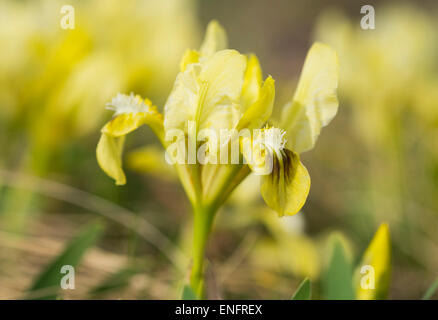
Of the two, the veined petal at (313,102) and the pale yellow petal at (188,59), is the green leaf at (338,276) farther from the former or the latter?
the pale yellow petal at (188,59)

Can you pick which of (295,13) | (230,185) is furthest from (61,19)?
(295,13)

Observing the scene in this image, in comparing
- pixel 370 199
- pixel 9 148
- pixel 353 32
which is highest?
pixel 353 32

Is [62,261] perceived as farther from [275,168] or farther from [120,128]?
[275,168]

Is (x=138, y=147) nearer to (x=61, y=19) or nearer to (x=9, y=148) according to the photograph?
(x=9, y=148)

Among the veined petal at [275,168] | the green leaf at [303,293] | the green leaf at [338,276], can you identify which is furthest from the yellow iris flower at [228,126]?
the green leaf at [338,276]

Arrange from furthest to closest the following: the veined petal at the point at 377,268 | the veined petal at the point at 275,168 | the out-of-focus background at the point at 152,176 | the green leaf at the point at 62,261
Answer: the out-of-focus background at the point at 152,176
the green leaf at the point at 62,261
the veined petal at the point at 377,268
the veined petal at the point at 275,168

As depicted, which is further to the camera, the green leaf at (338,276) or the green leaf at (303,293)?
the green leaf at (338,276)
